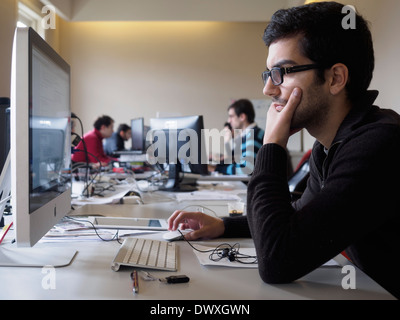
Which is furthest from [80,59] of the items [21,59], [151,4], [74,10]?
[21,59]

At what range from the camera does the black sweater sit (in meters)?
0.79

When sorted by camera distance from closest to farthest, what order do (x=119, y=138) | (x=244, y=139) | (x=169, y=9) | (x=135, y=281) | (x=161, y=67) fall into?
(x=135, y=281) < (x=244, y=139) < (x=169, y=9) < (x=119, y=138) < (x=161, y=67)

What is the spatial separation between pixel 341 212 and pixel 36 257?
719mm

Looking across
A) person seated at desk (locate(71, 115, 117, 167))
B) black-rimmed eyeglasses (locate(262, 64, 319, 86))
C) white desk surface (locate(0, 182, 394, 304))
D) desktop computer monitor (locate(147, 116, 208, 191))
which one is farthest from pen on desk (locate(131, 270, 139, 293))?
person seated at desk (locate(71, 115, 117, 167))

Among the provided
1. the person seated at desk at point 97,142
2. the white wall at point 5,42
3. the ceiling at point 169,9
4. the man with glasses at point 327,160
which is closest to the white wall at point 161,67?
the ceiling at point 169,9

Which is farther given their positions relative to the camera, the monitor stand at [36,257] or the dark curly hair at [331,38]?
Result: the dark curly hair at [331,38]

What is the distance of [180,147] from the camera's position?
2.38 meters

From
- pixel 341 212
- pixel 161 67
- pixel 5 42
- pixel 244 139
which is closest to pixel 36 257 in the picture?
pixel 341 212

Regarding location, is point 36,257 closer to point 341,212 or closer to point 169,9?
point 341,212

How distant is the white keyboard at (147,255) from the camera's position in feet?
2.87

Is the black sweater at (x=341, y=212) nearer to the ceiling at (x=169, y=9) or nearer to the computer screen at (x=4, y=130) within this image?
the computer screen at (x=4, y=130)

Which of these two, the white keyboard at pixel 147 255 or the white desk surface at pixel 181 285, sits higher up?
the white keyboard at pixel 147 255

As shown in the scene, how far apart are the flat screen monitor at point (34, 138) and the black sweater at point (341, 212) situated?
484 mm

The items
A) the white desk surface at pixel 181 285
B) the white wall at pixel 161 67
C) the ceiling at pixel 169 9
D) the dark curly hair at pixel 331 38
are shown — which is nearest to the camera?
the white desk surface at pixel 181 285
